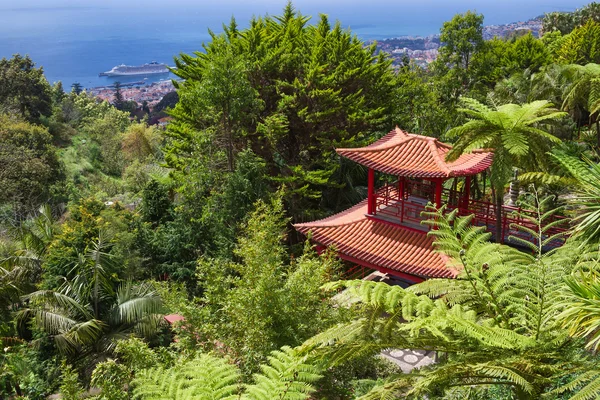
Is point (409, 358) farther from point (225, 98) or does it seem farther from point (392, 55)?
point (392, 55)

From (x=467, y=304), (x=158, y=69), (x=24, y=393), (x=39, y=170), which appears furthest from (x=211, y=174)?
(x=158, y=69)

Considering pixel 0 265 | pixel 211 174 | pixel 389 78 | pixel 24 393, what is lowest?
pixel 24 393

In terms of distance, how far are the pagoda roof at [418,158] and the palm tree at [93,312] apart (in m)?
5.79

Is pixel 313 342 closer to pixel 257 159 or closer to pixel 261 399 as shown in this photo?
pixel 261 399

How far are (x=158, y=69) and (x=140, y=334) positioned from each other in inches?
5849

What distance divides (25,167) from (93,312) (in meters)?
13.2

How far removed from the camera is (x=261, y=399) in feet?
15.6

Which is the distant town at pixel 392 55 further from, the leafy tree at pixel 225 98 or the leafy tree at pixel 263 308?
the leafy tree at pixel 263 308

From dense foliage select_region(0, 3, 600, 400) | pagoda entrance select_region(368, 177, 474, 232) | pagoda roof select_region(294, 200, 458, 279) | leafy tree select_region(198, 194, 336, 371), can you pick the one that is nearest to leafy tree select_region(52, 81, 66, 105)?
dense foliage select_region(0, 3, 600, 400)

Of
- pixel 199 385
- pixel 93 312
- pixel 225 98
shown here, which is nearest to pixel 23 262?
pixel 93 312

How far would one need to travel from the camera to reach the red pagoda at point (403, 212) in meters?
11.9

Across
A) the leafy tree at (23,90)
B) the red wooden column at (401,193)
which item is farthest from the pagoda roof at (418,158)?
the leafy tree at (23,90)

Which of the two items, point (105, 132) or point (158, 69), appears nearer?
point (105, 132)

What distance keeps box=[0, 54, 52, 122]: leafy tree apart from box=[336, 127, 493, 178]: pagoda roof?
82.3 feet
